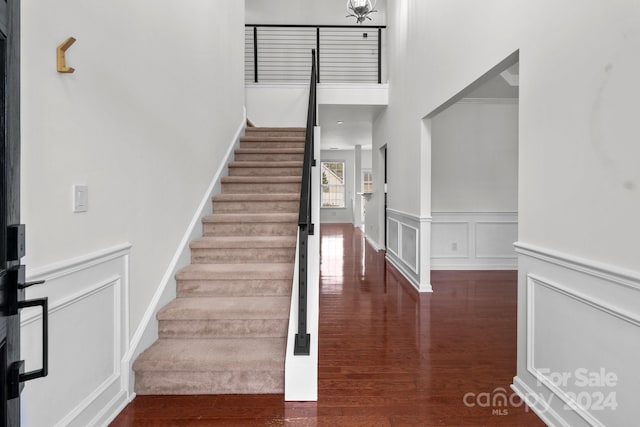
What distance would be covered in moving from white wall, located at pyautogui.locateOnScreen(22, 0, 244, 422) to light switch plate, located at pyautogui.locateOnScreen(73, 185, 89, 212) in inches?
1.2

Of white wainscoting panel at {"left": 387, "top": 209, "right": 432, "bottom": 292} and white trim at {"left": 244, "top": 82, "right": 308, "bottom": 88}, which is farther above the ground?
white trim at {"left": 244, "top": 82, "right": 308, "bottom": 88}

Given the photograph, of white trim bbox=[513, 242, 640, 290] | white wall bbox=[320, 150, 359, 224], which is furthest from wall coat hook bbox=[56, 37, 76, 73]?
white wall bbox=[320, 150, 359, 224]

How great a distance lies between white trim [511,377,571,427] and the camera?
178 centimetres

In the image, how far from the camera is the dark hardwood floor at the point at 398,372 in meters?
1.86

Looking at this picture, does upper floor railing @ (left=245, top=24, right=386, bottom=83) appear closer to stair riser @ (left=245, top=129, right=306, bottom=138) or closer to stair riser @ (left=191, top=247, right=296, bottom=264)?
stair riser @ (left=245, top=129, right=306, bottom=138)

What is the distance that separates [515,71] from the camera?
13.2 feet

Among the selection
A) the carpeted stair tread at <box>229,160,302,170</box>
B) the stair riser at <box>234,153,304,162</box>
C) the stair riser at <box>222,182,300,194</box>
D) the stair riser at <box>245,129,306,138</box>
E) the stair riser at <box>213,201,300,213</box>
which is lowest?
the stair riser at <box>213,201,300,213</box>

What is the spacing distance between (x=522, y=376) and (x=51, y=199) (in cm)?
258

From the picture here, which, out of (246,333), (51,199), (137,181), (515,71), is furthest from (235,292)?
(515,71)

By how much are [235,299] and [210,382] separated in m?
0.64

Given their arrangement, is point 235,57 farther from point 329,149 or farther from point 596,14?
point 329,149

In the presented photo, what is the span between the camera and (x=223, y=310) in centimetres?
238

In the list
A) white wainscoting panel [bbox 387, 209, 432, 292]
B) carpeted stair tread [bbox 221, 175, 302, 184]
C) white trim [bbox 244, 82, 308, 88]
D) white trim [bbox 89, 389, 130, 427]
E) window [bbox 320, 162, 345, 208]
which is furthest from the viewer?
window [bbox 320, 162, 345, 208]

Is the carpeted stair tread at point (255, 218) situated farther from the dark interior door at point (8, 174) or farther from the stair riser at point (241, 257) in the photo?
the dark interior door at point (8, 174)
